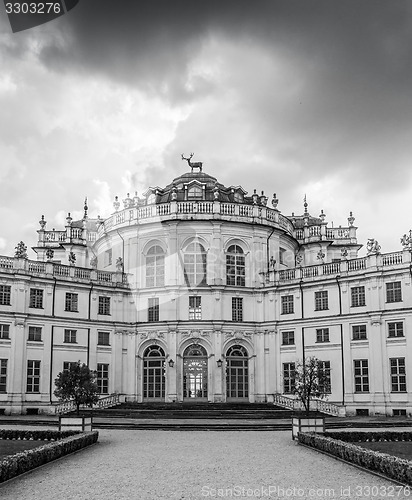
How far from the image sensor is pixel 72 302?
55.4 meters

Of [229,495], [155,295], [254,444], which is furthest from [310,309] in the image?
[229,495]

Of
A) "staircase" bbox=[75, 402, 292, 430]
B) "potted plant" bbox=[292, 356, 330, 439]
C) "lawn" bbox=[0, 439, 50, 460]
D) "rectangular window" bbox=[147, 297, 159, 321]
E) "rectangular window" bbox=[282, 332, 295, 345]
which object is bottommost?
"staircase" bbox=[75, 402, 292, 430]

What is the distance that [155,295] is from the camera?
58.7 meters

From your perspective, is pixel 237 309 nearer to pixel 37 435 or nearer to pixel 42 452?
pixel 37 435

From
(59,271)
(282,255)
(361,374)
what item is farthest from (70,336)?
(361,374)

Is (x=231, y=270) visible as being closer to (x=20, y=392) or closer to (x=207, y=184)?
(x=207, y=184)

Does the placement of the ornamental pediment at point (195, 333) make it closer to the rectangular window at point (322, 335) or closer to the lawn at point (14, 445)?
the rectangular window at point (322, 335)

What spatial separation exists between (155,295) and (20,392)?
14.3m

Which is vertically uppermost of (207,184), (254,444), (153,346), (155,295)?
(207,184)

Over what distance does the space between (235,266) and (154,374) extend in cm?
1180

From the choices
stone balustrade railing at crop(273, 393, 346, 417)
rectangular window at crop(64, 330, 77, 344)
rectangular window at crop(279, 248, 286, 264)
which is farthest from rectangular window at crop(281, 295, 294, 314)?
rectangular window at crop(64, 330, 77, 344)

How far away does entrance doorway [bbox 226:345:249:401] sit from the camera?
5712cm

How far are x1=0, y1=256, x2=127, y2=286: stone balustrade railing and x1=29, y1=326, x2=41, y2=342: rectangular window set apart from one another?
4324mm

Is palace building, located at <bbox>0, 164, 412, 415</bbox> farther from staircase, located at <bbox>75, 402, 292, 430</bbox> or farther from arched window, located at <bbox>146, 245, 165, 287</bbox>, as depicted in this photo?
staircase, located at <bbox>75, 402, 292, 430</bbox>
